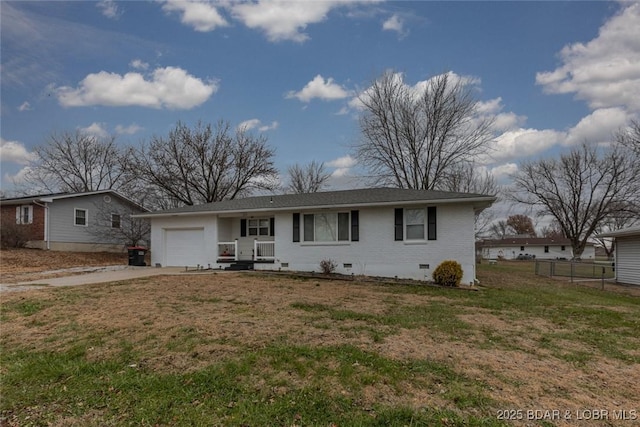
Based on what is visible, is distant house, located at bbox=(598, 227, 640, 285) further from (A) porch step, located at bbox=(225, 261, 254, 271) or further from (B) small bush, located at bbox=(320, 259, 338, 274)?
(A) porch step, located at bbox=(225, 261, 254, 271)

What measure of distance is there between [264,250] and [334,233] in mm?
3629

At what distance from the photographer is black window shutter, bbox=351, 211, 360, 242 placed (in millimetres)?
14508

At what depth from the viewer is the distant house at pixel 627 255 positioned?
1775cm

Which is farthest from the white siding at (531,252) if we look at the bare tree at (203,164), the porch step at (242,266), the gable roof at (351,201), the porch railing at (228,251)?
the porch step at (242,266)

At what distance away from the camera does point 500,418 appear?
3197 mm

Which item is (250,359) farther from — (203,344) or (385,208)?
(385,208)

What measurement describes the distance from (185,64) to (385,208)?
11223 millimetres

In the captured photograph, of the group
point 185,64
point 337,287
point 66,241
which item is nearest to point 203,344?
point 337,287

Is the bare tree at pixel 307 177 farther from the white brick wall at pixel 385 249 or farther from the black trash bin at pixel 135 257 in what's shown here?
the white brick wall at pixel 385 249

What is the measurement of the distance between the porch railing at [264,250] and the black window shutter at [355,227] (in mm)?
3721

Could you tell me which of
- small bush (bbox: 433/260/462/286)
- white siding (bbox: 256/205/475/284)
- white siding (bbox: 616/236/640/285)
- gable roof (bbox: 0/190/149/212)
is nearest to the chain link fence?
white siding (bbox: 616/236/640/285)

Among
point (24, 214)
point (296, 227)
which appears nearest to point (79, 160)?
point (24, 214)

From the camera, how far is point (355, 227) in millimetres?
14555

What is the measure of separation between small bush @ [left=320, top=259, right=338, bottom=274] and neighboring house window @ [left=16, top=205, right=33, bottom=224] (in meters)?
19.7
